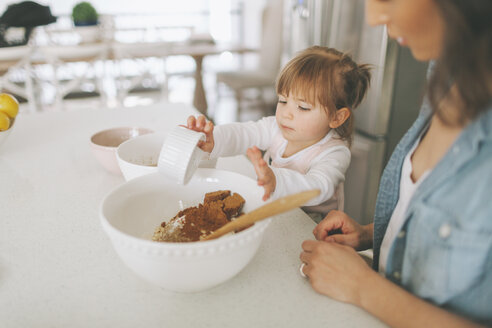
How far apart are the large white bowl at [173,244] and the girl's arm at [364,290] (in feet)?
0.40

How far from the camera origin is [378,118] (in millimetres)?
2076

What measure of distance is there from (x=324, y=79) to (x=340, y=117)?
0.40 feet

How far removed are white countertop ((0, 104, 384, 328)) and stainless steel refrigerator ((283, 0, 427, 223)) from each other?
1415 millimetres

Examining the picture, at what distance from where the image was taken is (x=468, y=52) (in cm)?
43

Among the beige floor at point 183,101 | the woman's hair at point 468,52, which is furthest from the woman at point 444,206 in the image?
the beige floor at point 183,101

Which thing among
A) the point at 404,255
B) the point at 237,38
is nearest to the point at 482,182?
the point at 404,255

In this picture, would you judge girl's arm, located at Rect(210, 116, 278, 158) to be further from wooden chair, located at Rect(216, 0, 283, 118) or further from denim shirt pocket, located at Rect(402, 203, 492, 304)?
wooden chair, located at Rect(216, 0, 283, 118)

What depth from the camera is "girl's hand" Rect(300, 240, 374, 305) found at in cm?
59

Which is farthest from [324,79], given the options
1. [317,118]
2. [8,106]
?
[8,106]

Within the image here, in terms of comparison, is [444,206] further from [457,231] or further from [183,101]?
[183,101]

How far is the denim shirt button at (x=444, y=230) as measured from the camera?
519 millimetres

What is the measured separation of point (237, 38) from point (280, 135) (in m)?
5.75

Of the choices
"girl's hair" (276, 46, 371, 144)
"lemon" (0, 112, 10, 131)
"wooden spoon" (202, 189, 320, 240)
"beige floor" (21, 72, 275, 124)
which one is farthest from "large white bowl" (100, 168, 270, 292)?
"beige floor" (21, 72, 275, 124)

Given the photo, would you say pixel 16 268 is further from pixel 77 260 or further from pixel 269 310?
pixel 269 310
